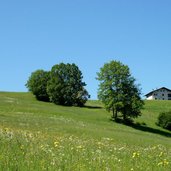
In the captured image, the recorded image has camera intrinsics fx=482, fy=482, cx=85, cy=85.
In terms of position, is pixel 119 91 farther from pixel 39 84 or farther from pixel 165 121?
pixel 39 84

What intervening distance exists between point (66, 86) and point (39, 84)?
9998 mm

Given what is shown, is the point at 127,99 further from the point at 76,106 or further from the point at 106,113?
the point at 76,106

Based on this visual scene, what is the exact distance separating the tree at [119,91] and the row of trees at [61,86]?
15986mm

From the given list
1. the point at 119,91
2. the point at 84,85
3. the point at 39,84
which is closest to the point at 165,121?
the point at 119,91

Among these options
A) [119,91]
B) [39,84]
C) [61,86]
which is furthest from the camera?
[39,84]

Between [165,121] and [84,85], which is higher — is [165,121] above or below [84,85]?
below

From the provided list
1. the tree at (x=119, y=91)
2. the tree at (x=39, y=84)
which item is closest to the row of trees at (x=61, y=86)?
the tree at (x=39, y=84)

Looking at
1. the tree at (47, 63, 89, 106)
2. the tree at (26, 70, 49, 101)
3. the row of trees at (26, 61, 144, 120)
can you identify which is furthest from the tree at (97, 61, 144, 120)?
the tree at (26, 70, 49, 101)

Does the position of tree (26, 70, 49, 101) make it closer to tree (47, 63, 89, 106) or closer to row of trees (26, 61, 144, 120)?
row of trees (26, 61, 144, 120)

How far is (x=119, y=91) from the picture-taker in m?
87.2

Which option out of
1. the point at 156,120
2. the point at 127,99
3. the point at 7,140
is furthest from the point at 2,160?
the point at 156,120

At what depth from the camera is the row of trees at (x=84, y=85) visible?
282 feet

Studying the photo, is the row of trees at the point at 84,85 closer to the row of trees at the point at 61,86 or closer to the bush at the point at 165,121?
the row of trees at the point at 61,86

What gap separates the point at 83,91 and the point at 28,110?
93.2 ft
